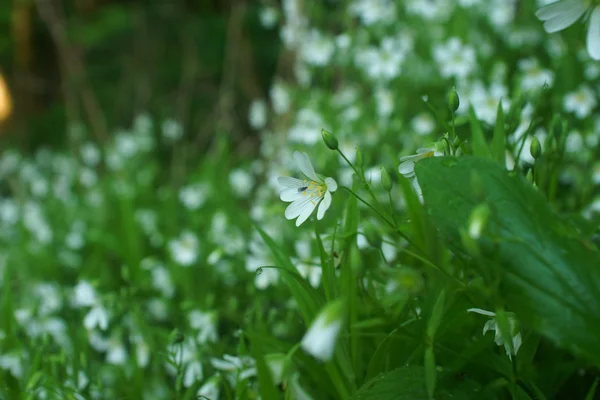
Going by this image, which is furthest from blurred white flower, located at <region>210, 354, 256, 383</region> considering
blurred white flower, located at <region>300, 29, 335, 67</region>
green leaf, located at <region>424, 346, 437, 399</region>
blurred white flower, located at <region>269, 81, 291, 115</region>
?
blurred white flower, located at <region>269, 81, 291, 115</region>

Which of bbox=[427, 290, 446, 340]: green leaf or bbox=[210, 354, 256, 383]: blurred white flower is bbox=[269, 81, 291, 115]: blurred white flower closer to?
bbox=[210, 354, 256, 383]: blurred white flower

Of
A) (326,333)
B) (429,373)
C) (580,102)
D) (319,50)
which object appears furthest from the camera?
(319,50)

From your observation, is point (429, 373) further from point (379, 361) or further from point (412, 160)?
point (412, 160)

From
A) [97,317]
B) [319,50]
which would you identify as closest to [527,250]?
[97,317]

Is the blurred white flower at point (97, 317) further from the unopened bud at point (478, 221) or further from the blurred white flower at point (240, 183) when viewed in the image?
the blurred white flower at point (240, 183)

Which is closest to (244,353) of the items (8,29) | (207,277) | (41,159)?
(207,277)

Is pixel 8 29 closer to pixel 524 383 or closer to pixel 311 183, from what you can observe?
pixel 311 183
